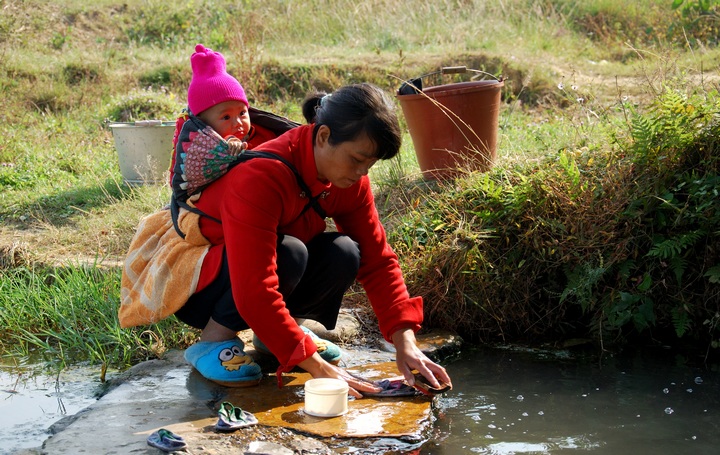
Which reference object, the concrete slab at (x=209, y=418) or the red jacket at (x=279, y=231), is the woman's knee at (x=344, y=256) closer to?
the red jacket at (x=279, y=231)

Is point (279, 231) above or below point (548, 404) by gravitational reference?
above

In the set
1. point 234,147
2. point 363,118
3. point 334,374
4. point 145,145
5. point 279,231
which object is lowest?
point 334,374

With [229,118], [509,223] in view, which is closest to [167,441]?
[229,118]

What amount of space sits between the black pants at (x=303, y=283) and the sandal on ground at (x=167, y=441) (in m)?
0.63

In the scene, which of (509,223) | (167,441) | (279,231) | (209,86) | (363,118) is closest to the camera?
(167,441)

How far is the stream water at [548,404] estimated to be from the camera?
2.84 meters

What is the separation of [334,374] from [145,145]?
3756 millimetres

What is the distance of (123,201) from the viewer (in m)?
5.69

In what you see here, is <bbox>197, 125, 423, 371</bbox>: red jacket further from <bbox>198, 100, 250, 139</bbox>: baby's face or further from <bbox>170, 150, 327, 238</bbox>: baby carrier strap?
<bbox>198, 100, 250, 139</bbox>: baby's face

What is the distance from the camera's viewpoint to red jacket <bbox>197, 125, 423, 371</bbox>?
2.75 metres

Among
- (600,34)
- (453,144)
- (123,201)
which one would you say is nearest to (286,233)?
(453,144)

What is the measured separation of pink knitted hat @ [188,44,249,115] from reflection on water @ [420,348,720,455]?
1566 millimetres

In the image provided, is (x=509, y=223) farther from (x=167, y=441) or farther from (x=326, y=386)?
(x=167, y=441)

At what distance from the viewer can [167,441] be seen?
2.50m
